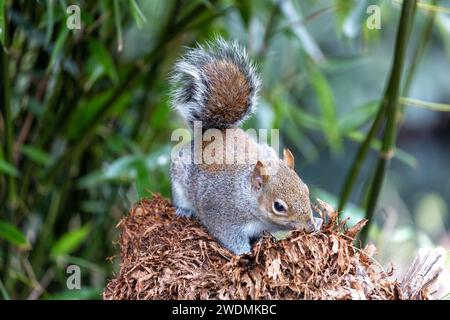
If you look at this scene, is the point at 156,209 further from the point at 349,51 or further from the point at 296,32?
the point at 349,51

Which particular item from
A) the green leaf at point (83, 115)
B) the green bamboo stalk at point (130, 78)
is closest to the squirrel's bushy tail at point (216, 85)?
the green bamboo stalk at point (130, 78)

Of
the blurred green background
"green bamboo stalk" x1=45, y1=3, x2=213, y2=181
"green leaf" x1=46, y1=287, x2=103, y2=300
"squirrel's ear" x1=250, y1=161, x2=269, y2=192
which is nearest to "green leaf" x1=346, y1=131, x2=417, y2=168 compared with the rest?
the blurred green background

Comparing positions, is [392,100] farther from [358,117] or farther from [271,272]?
[271,272]

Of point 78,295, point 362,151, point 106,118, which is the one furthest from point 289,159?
point 106,118

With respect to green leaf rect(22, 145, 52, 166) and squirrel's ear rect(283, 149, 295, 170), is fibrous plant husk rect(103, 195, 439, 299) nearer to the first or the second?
squirrel's ear rect(283, 149, 295, 170)

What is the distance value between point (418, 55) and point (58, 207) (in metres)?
1.27

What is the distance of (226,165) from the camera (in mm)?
1795

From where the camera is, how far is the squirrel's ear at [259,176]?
5.32 feet

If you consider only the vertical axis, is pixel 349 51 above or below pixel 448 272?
above

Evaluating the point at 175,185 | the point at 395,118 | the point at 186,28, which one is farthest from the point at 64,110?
the point at 395,118

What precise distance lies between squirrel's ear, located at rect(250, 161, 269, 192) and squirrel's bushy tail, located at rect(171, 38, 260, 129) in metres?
0.20

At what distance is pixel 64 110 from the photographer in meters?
2.31

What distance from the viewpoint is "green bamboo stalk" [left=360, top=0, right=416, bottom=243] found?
1.75 metres

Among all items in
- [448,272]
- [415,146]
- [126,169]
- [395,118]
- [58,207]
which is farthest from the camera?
[415,146]
